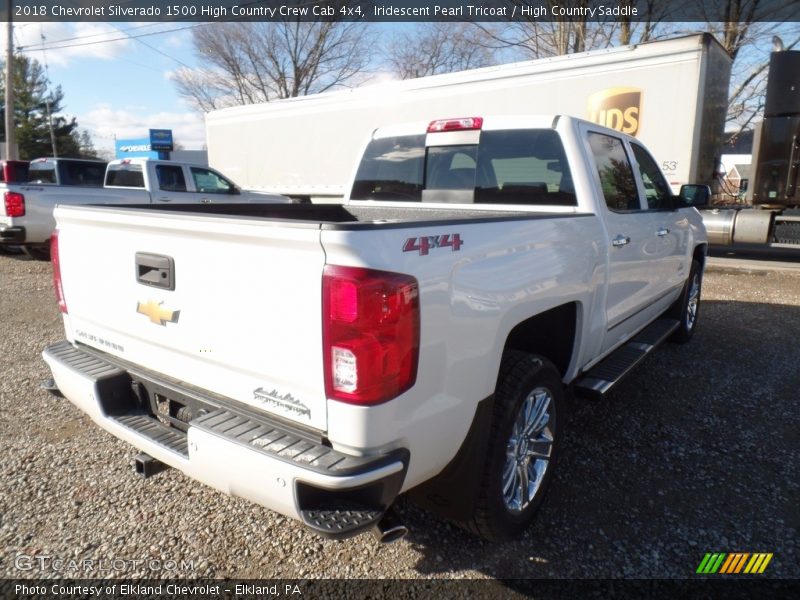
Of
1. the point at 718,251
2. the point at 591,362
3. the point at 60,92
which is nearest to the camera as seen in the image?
the point at 591,362

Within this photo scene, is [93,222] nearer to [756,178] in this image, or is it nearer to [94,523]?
[94,523]

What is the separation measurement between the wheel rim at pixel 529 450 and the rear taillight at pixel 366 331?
0.89 m

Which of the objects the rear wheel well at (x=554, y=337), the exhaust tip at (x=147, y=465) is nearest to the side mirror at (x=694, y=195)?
the rear wheel well at (x=554, y=337)

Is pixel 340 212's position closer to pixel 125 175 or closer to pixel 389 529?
pixel 389 529

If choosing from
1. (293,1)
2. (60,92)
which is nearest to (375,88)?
(293,1)

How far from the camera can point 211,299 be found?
6.72 ft

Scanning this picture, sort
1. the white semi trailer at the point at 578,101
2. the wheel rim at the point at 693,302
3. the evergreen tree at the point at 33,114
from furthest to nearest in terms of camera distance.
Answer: the evergreen tree at the point at 33,114, the white semi trailer at the point at 578,101, the wheel rim at the point at 693,302

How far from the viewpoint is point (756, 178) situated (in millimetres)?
10305

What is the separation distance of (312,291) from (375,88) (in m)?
12.0

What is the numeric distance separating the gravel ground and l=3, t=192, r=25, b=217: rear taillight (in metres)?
6.14

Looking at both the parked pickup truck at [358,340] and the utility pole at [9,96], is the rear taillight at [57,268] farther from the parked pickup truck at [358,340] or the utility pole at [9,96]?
the utility pole at [9,96]

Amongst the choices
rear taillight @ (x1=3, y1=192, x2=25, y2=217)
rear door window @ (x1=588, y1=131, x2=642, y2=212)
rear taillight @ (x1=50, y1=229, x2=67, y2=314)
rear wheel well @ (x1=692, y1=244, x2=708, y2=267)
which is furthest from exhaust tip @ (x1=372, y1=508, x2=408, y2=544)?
rear taillight @ (x1=3, y1=192, x2=25, y2=217)

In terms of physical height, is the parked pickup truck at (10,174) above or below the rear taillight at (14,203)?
above

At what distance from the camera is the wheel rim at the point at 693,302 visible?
5.45 m
